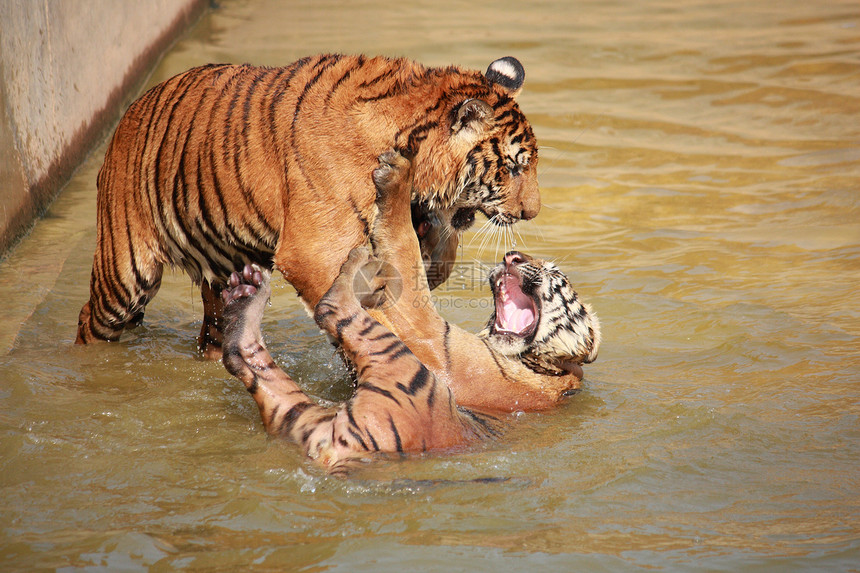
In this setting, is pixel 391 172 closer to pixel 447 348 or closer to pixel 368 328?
pixel 368 328

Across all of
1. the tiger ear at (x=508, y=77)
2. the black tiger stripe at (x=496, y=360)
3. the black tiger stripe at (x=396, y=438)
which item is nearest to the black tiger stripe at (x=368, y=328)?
the black tiger stripe at (x=396, y=438)

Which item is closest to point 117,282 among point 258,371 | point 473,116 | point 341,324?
point 258,371

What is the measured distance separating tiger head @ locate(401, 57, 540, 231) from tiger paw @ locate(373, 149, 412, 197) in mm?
111

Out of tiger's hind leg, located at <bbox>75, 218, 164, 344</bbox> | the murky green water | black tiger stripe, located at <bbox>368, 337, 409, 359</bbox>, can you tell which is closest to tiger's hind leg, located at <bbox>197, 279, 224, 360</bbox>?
the murky green water

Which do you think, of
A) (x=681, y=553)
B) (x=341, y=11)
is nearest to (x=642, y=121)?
(x=341, y=11)

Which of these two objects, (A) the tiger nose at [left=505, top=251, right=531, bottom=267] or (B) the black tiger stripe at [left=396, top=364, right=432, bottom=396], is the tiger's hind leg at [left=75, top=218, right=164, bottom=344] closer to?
(B) the black tiger stripe at [left=396, top=364, right=432, bottom=396]

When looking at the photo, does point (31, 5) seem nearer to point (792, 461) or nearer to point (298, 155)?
point (298, 155)

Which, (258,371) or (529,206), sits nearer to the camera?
(258,371)

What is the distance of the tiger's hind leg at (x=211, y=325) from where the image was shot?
11.9 ft

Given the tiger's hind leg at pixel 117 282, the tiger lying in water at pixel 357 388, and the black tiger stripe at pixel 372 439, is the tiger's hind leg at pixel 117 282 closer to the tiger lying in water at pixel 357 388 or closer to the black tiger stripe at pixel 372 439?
the tiger lying in water at pixel 357 388

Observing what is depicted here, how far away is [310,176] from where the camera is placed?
9.29 feet

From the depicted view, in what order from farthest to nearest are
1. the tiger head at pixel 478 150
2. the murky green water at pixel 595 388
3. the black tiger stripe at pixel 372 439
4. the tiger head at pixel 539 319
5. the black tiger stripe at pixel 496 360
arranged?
1. the tiger head at pixel 539 319
2. the black tiger stripe at pixel 496 360
3. the tiger head at pixel 478 150
4. the black tiger stripe at pixel 372 439
5. the murky green water at pixel 595 388

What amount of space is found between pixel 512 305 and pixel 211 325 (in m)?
1.30

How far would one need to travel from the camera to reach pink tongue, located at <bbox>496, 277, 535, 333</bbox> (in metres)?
3.46
